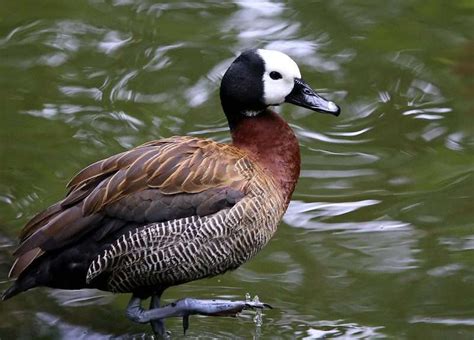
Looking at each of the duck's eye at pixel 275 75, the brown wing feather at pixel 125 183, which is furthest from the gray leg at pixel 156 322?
the duck's eye at pixel 275 75

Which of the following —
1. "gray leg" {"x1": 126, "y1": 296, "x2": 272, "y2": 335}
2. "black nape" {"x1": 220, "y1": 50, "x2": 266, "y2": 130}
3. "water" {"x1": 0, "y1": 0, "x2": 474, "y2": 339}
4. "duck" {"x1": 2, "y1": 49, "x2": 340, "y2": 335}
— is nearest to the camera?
"duck" {"x1": 2, "y1": 49, "x2": 340, "y2": 335}

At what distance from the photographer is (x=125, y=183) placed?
639 centimetres

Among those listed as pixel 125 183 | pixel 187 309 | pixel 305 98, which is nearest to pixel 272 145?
pixel 305 98

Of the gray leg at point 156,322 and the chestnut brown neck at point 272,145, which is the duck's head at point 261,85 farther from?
the gray leg at point 156,322

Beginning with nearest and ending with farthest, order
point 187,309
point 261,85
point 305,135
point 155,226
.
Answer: point 155,226
point 187,309
point 261,85
point 305,135

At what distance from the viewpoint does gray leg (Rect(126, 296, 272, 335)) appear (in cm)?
646

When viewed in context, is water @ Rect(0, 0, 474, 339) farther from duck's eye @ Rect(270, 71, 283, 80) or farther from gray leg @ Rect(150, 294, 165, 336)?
duck's eye @ Rect(270, 71, 283, 80)

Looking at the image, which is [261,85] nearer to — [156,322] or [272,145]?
[272,145]

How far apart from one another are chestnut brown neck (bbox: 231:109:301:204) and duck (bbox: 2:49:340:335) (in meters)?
0.07

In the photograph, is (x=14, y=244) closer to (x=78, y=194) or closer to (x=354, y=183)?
(x=78, y=194)

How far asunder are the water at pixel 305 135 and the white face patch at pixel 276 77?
1.22 meters

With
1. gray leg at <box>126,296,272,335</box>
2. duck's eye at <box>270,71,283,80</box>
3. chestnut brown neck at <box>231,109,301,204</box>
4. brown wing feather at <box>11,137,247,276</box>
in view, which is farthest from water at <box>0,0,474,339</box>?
duck's eye at <box>270,71,283,80</box>

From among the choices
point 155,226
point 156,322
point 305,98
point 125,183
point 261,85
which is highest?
point 261,85

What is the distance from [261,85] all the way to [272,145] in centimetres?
32
